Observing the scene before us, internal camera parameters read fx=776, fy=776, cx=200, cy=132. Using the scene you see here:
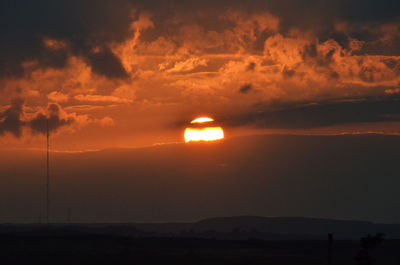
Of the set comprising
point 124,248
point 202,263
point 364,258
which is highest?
point 124,248

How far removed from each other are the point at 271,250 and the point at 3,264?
48026 mm

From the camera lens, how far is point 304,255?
12594 cm

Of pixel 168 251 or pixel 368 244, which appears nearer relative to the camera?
pixel 368 244

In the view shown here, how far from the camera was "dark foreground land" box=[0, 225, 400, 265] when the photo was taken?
109688 mm

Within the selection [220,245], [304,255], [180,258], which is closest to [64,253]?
[180,258]

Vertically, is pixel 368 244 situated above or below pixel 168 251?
below

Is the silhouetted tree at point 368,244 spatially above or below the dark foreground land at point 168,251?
below

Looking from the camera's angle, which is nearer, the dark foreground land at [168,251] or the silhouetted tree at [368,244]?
the silhouetted tree at [368,244]

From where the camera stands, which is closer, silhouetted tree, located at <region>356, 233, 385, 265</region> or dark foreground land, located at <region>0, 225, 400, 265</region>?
silhouetted tree, located at <region>356, 233, 385, 265</region>

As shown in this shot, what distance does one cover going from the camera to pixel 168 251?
411 ft

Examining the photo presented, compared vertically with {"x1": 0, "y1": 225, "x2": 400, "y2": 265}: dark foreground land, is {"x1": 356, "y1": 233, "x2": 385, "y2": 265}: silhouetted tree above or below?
below

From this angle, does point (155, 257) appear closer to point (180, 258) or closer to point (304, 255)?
point (180, 258)

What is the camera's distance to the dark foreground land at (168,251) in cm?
10969

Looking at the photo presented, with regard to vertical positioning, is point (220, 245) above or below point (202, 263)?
above
